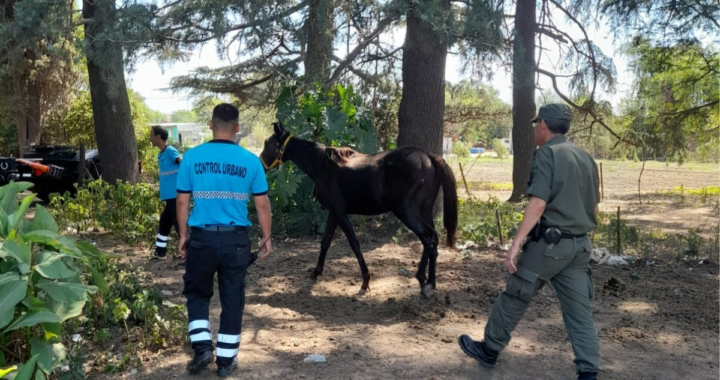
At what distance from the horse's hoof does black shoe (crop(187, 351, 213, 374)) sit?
275 cm

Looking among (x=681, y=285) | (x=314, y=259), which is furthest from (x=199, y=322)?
(x=681, y=285)

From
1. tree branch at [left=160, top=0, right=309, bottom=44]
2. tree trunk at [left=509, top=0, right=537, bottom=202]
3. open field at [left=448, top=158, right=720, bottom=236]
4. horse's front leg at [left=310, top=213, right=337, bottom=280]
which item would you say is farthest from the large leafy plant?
tree trunk at [left=509, top=0, right=537, bottom=202]

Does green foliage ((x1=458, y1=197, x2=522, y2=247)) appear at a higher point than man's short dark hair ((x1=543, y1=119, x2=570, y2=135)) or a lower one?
lower

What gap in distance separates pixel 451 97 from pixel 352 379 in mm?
12094

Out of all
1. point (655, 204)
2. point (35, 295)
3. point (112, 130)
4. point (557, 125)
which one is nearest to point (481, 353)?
point (557, 125)

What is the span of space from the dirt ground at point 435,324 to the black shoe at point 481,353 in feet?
0.25

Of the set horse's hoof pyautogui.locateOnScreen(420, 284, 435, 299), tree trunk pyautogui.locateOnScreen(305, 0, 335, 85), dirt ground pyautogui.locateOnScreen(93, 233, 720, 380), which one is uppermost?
tree trunk pyautogui.locateOnScreen(305, 0, 335, 85)

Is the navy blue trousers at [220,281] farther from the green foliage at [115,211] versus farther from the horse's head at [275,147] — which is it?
the green foliage at [115,211]

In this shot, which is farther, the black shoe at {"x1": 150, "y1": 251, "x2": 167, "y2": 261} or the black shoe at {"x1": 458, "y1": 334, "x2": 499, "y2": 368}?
the black shoe at {"x1": 150, "y1": 251, "x2": 167, "y2": 261}

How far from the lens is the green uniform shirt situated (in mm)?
4016

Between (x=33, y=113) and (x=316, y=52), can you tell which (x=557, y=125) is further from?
(x=33, y=113)

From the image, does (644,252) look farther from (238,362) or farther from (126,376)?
(126,376)

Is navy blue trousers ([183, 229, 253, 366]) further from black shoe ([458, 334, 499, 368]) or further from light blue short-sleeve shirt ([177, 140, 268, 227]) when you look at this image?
black shoe ([458, 334, 499, 368])

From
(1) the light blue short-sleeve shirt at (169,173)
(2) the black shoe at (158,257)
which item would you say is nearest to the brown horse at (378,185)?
(1) the light blue short-sleeve shirt at (169,173)
